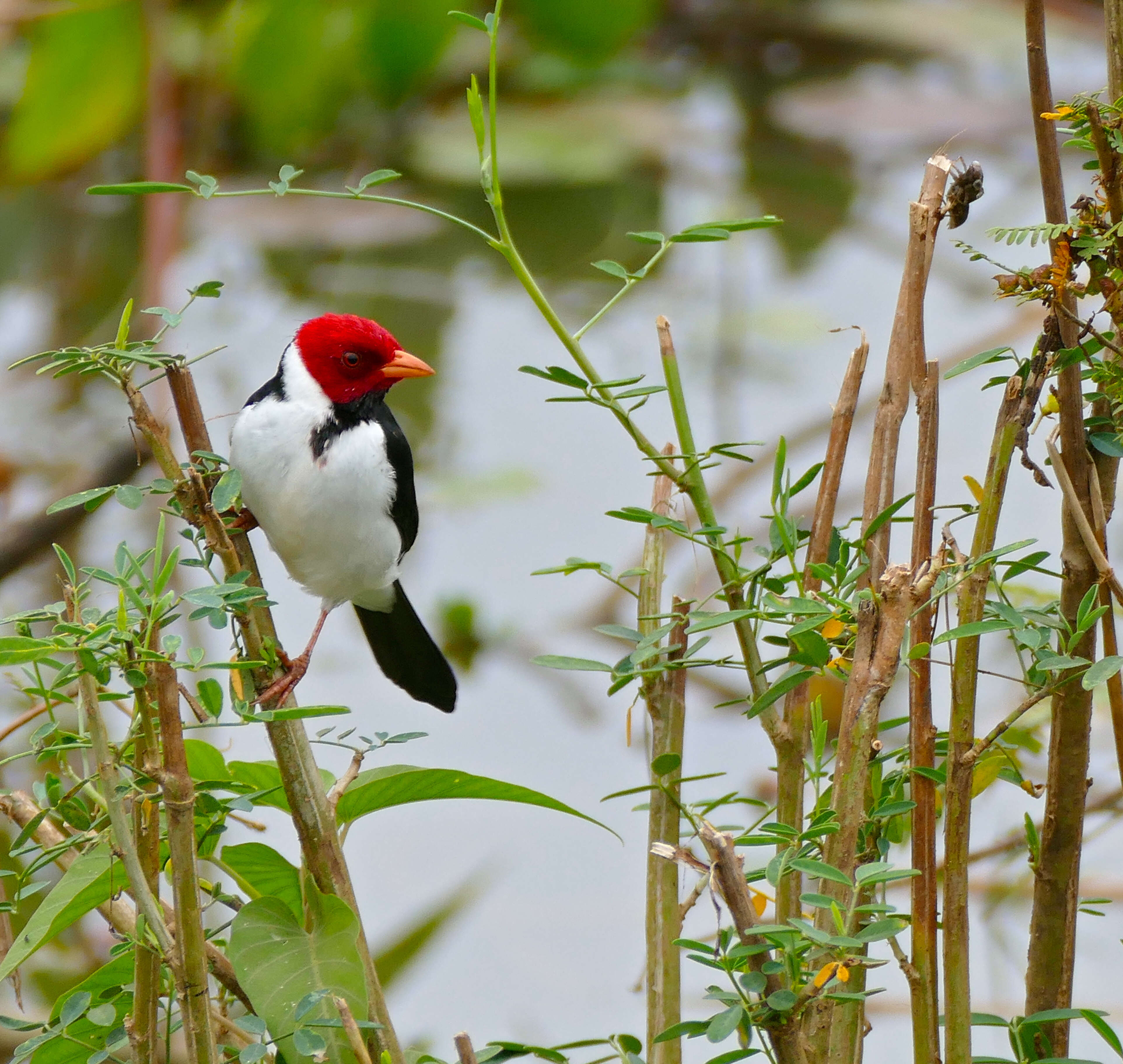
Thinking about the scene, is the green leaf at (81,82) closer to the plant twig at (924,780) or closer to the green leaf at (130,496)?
the green leaf at (130,496)

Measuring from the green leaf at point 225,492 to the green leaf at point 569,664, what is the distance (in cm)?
17

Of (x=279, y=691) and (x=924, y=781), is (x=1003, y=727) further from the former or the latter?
(x=279, y=691)

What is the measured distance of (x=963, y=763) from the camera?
0.61 metres

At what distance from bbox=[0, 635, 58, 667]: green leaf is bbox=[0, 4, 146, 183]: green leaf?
256cm

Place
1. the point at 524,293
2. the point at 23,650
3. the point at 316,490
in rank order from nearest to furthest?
the point at 23,650
the point at 316,490
the point at 524,293

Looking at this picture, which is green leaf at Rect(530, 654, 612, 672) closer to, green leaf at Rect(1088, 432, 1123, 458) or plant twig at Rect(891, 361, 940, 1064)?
plant twig at Rect(891, 361, 940, 1064)

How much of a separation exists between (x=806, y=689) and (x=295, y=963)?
0.29 metres

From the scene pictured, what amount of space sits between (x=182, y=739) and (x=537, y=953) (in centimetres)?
106

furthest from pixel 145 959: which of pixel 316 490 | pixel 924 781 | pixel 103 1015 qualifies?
pixel 316 490

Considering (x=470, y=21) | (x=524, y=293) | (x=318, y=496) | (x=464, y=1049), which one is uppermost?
(x=524, y=293)

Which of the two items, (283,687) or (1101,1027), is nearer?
(1101,1027)

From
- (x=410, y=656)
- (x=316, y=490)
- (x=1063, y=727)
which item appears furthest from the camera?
(x=410, y=656)

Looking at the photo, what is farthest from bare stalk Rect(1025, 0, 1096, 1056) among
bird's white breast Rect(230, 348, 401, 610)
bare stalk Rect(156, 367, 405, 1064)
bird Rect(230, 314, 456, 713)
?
bird's white breast Rect(230, 348, 401, 610)

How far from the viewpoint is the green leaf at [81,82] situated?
293cm
